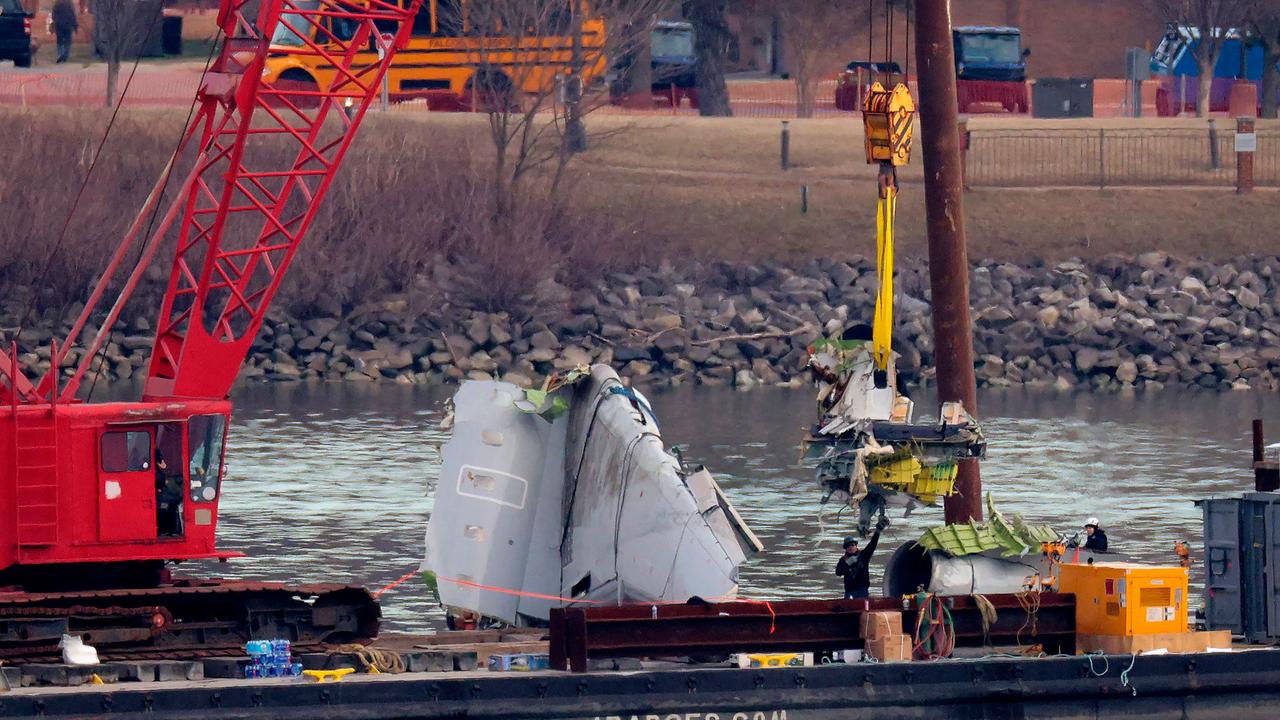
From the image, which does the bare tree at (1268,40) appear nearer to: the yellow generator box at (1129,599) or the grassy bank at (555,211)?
the grassy bank at (555,211)

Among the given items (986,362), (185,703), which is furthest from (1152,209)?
(185,703)

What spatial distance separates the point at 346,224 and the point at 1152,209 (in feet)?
78.9

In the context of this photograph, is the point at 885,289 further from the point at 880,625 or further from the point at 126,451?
the point at 126,451

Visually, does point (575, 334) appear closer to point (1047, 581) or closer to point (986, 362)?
point (986, 362)

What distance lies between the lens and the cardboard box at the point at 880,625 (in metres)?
25.2

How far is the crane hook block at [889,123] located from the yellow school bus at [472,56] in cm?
4777

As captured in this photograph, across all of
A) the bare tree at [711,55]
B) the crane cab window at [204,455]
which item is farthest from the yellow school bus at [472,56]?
the crane cab window at [204,455]

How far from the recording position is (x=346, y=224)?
2842 inches

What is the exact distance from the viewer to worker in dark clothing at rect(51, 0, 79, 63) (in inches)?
3723

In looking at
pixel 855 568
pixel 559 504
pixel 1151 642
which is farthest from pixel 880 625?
pixel 559 504

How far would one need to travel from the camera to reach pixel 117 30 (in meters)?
82.6

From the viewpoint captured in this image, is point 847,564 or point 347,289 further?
point 347,289

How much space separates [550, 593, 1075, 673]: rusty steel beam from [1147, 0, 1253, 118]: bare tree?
207ft

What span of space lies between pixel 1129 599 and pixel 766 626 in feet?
12.4
